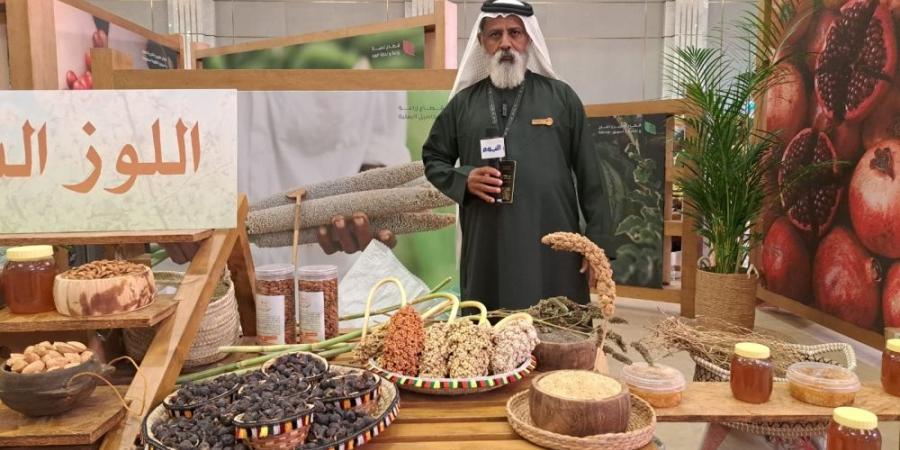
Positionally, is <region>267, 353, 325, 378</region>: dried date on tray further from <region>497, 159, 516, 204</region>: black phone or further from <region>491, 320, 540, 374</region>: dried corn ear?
<region>497, 159, 516, 204</region>: black phone

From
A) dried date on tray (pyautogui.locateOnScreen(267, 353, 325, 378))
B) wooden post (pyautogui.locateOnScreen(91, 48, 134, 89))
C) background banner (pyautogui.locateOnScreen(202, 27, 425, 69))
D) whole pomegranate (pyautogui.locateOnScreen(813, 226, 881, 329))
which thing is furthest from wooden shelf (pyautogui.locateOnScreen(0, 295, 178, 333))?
whole pomegranate (pyautogui.locateOnScreen(813, 226, 881, 329))

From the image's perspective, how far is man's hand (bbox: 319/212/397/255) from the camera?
280cm

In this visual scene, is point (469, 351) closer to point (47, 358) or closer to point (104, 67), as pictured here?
point (47, 358)

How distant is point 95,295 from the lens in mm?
1076

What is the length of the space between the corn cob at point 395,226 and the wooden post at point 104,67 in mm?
906

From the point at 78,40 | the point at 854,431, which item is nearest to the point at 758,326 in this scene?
the point at 854,431

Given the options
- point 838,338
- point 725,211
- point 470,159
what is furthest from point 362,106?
point 838,338

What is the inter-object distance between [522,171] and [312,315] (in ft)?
3.63

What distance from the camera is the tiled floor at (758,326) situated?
2521mm

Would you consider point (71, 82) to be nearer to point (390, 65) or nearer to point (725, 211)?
point (390, 65)

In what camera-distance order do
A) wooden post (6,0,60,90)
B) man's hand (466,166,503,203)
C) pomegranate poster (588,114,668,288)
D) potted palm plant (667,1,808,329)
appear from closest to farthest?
man's hand (466,166,503,203) < wooden post (6,0,60,90) < potted palm plant (667,1,808,329) < pomegranate poster (588,114,668,288)

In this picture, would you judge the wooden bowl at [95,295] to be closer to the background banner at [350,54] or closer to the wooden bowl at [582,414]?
the wooden bowl at [582,414]

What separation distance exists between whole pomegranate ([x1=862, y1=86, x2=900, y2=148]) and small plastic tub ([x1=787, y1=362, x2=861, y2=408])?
2205 mm

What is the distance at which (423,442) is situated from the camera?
102 centimetres
